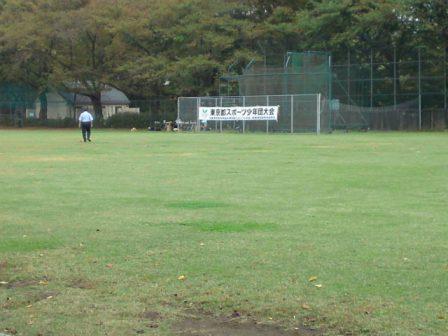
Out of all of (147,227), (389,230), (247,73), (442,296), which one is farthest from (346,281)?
(247,73)

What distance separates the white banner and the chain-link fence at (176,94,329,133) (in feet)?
1.34

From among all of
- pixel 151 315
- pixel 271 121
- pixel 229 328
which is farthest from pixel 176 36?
pixel 229 328

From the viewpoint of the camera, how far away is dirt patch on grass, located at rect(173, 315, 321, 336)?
546cm

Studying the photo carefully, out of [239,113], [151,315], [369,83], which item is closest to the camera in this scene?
[151,315]

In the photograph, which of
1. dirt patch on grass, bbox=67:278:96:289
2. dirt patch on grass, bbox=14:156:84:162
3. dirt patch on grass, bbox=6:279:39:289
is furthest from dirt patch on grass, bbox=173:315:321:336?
dirt patch on grass, bbox=14:156:84:162

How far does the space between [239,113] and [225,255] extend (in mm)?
38489

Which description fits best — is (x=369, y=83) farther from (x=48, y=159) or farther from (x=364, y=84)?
(x=48, y=159)

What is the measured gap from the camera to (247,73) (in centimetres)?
4806

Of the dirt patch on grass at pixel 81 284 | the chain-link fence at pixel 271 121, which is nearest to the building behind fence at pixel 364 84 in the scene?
the chain-link fence at pixel 271 121

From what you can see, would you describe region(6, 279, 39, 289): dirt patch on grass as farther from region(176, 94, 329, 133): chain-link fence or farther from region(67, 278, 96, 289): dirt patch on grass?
region(176, 94, 329, 133): chain-link fence

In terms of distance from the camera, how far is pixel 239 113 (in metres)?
46.2

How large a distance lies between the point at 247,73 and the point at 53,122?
27.2 metres

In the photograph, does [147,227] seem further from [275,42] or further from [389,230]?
[275,42]

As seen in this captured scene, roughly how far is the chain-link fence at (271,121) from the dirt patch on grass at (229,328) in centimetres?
3697
